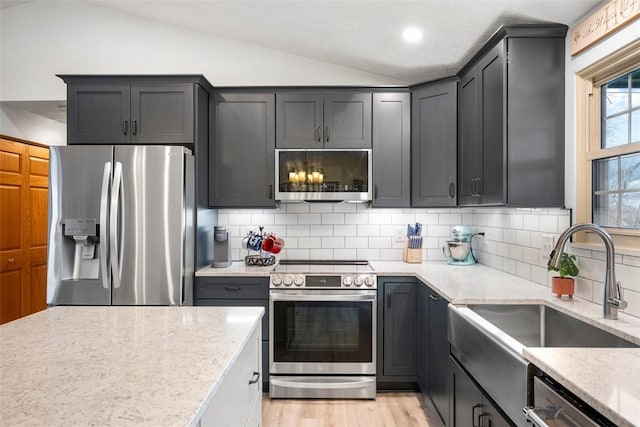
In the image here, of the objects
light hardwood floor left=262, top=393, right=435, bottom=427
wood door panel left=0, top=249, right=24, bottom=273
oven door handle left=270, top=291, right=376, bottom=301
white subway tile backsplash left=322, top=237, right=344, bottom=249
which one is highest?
white subway tile backsplash left=322, top=237, right=344, bottom=249

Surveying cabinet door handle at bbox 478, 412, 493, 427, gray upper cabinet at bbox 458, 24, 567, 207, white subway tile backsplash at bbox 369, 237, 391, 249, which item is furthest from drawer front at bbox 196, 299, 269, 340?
gray upper cabinet at bbox 458, 24, 567, 207

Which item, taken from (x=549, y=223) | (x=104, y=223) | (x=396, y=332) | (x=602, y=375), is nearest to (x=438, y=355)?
(x=396, y=332)

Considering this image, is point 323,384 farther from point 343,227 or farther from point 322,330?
point 343,227

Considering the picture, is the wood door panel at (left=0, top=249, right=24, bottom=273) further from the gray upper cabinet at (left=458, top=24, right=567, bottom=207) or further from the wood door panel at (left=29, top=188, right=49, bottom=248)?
the gray upper cabinet at (left=458, top=24, right=567, bottom=207)

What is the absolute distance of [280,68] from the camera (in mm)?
3418

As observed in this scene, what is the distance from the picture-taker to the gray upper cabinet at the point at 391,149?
3.17 metres

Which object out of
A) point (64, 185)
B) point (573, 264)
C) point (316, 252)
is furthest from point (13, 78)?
point (573, 264)

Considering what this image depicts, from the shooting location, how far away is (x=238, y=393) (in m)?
1.24

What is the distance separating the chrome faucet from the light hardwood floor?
4.63ft

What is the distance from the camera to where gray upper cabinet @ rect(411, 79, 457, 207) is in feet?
9.78

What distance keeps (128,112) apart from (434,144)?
7.83 feet

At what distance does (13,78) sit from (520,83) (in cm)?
398

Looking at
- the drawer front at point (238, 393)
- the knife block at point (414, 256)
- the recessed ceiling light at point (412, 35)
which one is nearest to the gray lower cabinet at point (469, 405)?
the drawer front at point (238, 393)

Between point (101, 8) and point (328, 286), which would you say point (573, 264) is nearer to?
point (328, 286)
